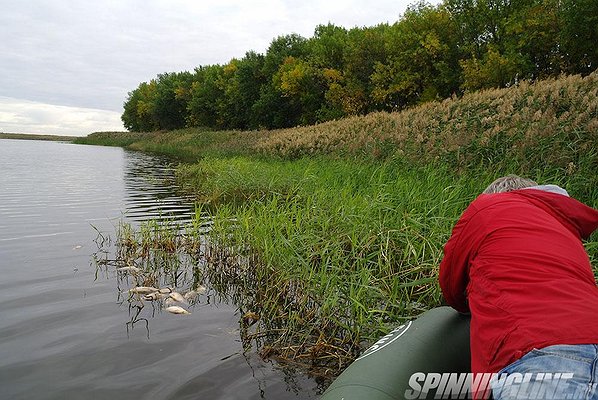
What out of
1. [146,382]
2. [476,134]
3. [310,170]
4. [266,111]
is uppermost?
[266,111]

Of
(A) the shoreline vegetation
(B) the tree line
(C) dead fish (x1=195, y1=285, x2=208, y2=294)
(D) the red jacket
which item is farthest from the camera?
(B) the tree line

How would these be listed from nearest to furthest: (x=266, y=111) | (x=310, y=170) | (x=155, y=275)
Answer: (x=155, y=275)
(x=310, y=170)
(x=266, y=111)

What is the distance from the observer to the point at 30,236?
7.74 metres

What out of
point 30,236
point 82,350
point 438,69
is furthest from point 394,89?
point 82,350

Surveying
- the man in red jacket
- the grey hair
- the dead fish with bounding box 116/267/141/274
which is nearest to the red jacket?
the man in red jacket

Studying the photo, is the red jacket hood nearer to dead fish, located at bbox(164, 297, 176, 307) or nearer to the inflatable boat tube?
the inflatable boat tube

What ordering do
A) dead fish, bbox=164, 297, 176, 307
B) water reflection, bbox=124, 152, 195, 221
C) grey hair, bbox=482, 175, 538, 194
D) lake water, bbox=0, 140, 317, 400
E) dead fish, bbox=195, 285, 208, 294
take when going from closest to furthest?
grey hair, bbox=482, 175, 538, 194 < lake water, bbox=0, 140, 317, 400 < dead fish, bbox=164, 297, 176, 307 < dead fish, bbox=195, 285, 208, 294 < water reflection, bbox=124, 152, 195, 221

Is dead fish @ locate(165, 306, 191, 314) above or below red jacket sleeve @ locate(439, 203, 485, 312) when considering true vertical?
below

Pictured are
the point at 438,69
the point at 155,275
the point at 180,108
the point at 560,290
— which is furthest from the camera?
the point at 180,108

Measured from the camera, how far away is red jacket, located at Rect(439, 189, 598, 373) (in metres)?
1.48

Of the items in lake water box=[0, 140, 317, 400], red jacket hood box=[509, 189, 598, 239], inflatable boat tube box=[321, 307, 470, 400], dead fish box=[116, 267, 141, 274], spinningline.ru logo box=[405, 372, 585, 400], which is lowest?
lake water box=[0, 140, 317, 400]

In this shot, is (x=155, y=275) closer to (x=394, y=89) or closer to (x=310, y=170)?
(x=310, y=170)

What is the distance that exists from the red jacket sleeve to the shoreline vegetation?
1.20m

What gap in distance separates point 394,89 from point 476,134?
22455 millimetres
